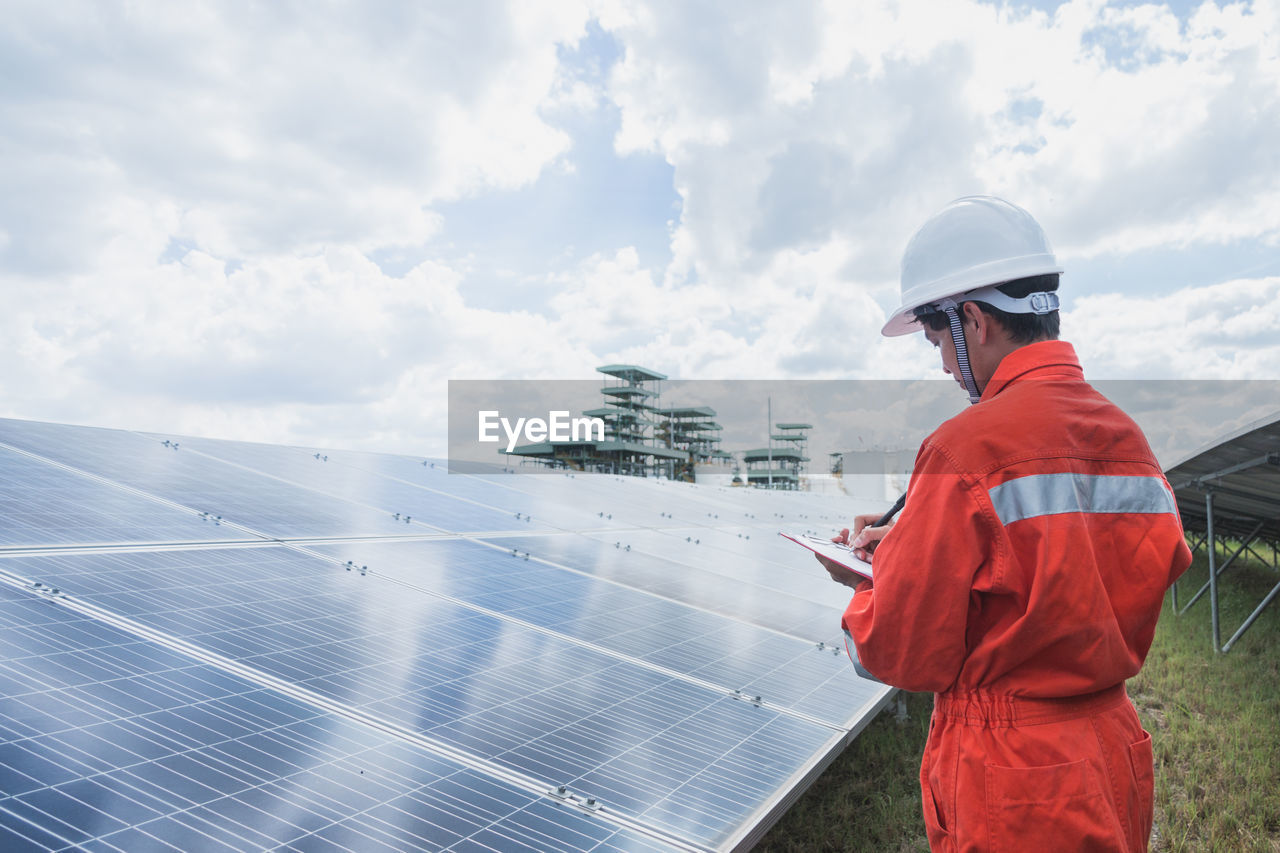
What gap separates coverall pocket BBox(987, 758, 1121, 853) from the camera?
2111 millimetres

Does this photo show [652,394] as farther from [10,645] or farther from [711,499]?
[10,645]

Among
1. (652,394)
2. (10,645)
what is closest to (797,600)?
(10,645)

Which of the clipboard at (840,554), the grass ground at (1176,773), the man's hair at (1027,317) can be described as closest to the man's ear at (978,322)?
the man's hair at (1027,317)

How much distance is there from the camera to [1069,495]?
2188 millimetres

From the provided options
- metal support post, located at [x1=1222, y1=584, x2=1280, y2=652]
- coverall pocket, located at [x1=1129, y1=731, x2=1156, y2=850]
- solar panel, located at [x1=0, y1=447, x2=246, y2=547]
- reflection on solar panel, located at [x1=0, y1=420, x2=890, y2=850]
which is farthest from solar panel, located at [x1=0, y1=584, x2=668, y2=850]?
metal support post, located at [x1=1222, y1=584, x2=1280, y2=652]

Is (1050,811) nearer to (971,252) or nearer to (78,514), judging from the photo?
(971,252)

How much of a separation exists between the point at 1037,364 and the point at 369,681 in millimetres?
3376

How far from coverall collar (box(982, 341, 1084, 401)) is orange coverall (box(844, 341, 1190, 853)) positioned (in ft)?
0.26

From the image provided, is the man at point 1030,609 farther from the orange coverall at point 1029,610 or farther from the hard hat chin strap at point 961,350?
the hard hat chin strap at point 961,350

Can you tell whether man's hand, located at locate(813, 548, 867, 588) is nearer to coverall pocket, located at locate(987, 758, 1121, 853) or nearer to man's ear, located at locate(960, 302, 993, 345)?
coverall pocket, located at locate(987, 758, 1121, 853)

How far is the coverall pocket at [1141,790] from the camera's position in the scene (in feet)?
7.51

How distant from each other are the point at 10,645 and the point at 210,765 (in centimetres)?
134

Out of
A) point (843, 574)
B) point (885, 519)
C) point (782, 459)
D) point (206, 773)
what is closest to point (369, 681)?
point (206, 773)

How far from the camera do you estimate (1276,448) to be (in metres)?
9.21
